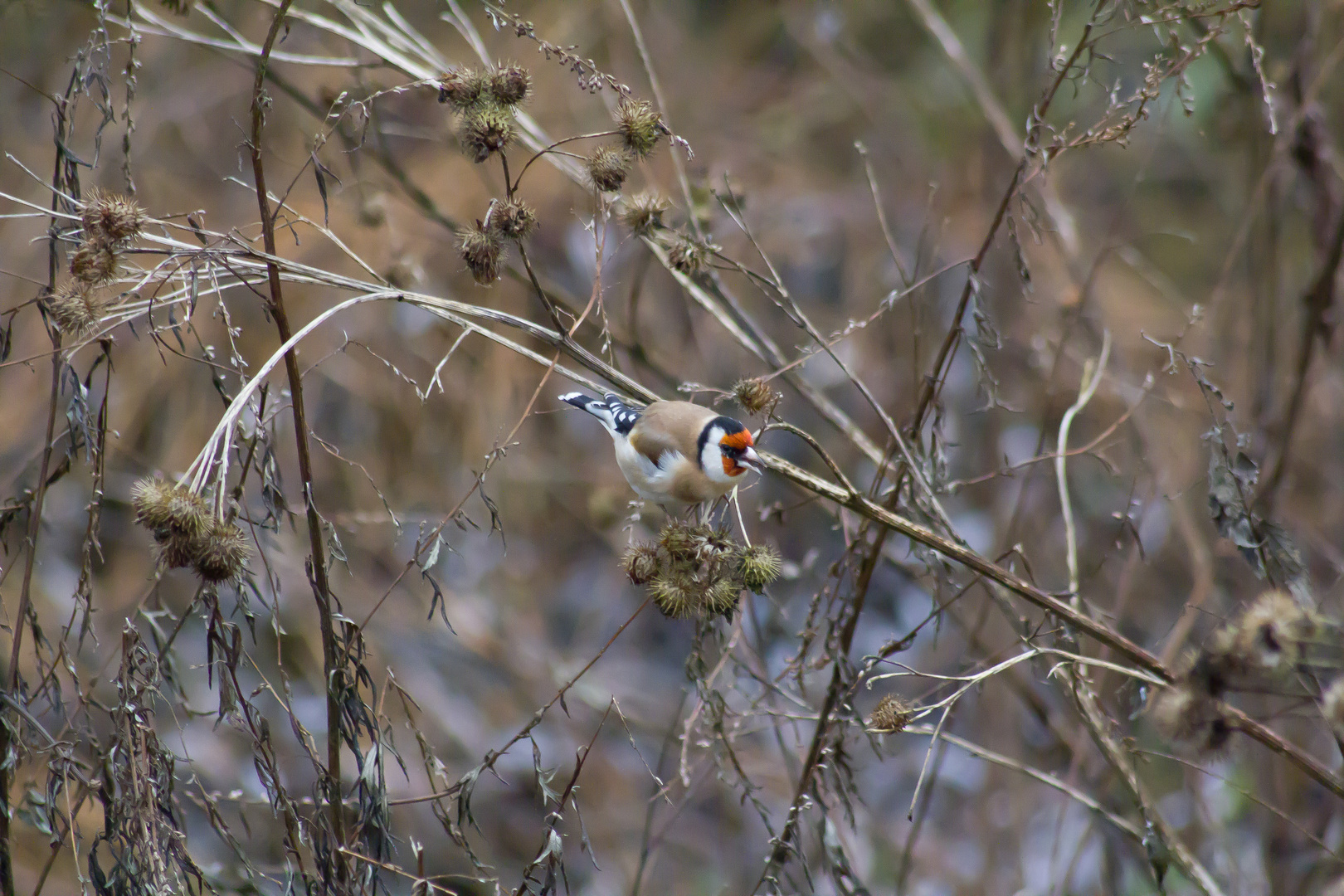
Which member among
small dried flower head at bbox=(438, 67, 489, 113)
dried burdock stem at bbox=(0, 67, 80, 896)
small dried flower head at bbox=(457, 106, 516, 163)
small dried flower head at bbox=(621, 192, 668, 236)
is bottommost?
dried burdock stem at bbox=(0, 67, 80, 896)

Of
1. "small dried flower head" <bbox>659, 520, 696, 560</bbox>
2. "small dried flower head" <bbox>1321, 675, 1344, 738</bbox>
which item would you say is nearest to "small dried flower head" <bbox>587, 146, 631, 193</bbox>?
"small dried flower head" <bbox>659, 520, 696, 560</bbox>

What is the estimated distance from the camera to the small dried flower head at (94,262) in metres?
1.64

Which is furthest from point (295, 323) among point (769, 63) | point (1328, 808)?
point (1328, 808)

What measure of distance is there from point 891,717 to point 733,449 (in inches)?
38.1

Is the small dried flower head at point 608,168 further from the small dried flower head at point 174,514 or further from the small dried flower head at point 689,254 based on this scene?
Result: the small dried flower head at point 174,514

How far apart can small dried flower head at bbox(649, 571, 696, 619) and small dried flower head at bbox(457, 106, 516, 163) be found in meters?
0.91

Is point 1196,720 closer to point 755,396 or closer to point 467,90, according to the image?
point 755,396

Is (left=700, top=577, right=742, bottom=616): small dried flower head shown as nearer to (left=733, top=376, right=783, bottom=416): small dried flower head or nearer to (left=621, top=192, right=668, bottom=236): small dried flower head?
(left=733, top=376, right=783, bottom=416): small dried flower head

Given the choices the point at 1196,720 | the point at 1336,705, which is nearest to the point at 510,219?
the point at 1196,720

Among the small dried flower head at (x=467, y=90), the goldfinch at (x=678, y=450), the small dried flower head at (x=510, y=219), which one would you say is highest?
the small dried flower head at (x=467, y=90)

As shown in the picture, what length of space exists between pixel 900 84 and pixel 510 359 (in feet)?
Answer: 11.4

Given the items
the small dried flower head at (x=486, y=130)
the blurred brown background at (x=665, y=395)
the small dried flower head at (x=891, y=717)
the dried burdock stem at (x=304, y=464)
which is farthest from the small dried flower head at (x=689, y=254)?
the blurred brown background at (x=665, y=395)

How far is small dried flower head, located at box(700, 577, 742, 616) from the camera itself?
184 centimetres

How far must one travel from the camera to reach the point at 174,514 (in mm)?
1421
